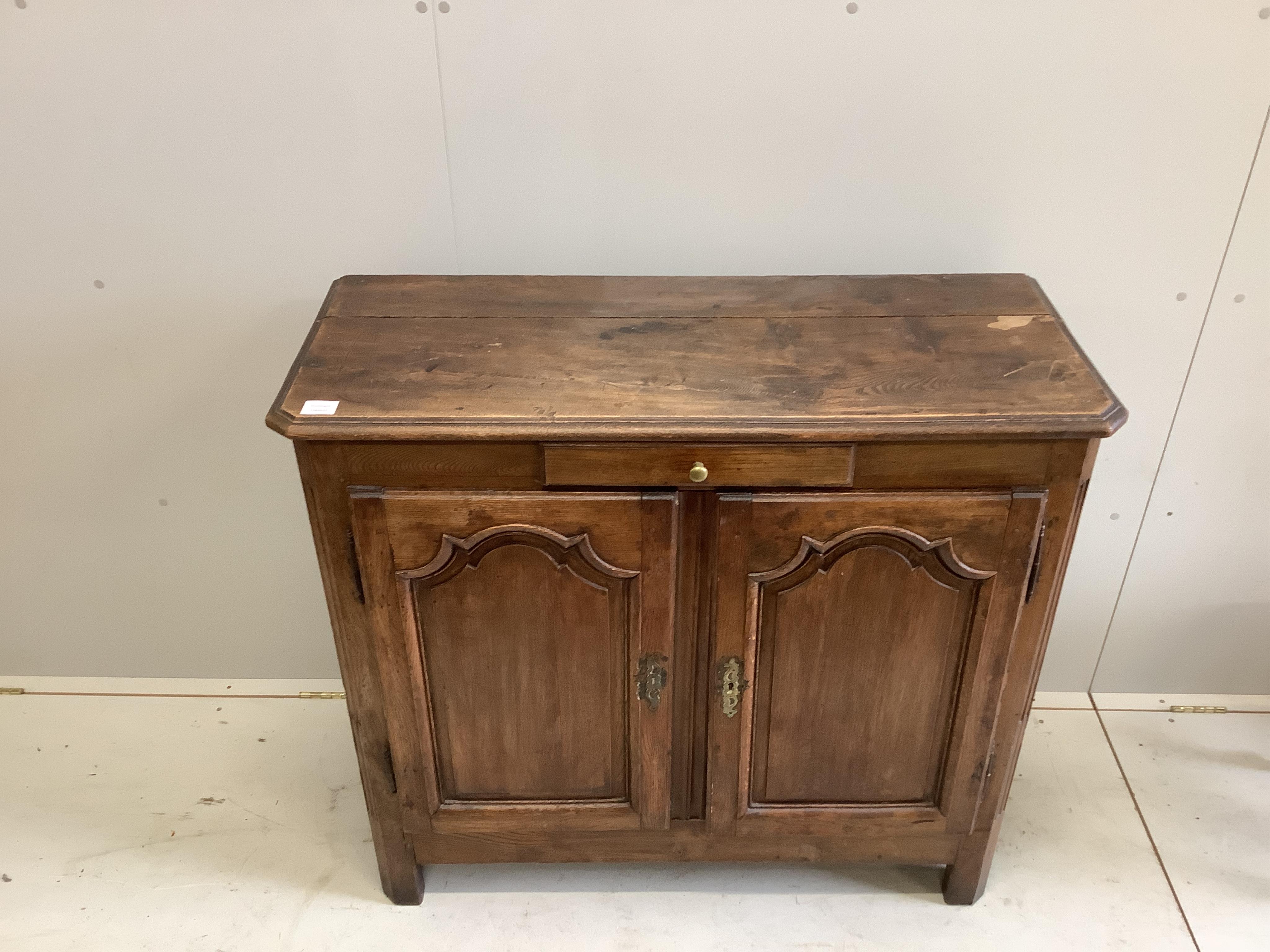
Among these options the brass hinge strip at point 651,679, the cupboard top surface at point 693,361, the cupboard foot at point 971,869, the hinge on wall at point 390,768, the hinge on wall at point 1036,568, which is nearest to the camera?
the cupboard top surface at point 693,361

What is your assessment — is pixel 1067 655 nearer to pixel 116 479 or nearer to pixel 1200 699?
pixel 1200 699

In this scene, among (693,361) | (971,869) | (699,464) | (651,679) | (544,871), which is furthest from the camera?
(544,871)

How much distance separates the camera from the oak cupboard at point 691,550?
1.20 metres

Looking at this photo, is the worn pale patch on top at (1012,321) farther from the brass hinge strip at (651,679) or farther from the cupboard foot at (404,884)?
the cupboard foot at (404,884)

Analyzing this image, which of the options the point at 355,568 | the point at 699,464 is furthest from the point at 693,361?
the point at 355,568

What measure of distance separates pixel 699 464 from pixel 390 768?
71 cm

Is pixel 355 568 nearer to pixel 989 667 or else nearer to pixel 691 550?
pixel 691 550

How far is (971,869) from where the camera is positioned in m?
1.64

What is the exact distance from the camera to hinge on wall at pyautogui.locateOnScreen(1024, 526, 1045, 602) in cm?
128

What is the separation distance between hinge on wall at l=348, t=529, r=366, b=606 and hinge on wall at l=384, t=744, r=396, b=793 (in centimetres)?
28

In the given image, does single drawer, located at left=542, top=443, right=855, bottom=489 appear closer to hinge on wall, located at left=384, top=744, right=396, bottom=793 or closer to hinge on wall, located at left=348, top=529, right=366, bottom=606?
hinge on wall, located at left=348, top=529, right=366, bottom=606

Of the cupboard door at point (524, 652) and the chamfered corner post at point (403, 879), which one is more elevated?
the cupboard door at point (524, 652)

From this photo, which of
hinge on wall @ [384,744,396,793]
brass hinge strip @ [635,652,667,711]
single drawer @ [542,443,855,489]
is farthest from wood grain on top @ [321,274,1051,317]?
hinge on wall @ [384,744,396,793]

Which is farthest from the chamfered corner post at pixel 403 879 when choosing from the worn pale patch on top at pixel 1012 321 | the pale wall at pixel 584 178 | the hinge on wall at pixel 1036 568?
the worn pale patch on top at pixel 1012 321
